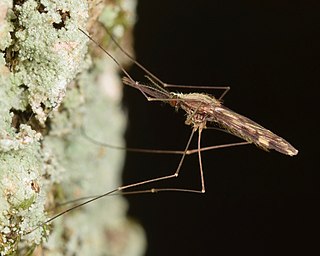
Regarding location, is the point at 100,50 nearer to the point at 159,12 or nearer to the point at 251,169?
the point at 159,12

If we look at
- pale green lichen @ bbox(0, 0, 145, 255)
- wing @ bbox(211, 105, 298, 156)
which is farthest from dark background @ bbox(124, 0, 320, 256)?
pale green lichen @ bbox(0, 0, 145, 255)

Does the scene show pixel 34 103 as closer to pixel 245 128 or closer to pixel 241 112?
pixel 245 128

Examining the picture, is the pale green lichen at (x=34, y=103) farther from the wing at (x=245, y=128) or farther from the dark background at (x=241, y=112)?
the dark background at (x=241, y=112)

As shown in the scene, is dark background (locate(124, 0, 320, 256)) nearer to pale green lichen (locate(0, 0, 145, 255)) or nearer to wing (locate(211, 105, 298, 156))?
wing (locate(211, 105, 298, 156))

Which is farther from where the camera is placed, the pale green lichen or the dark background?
the dark background

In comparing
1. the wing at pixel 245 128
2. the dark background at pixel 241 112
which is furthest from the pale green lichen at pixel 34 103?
the dark background at pixel 241 112

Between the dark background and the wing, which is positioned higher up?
the dark background
